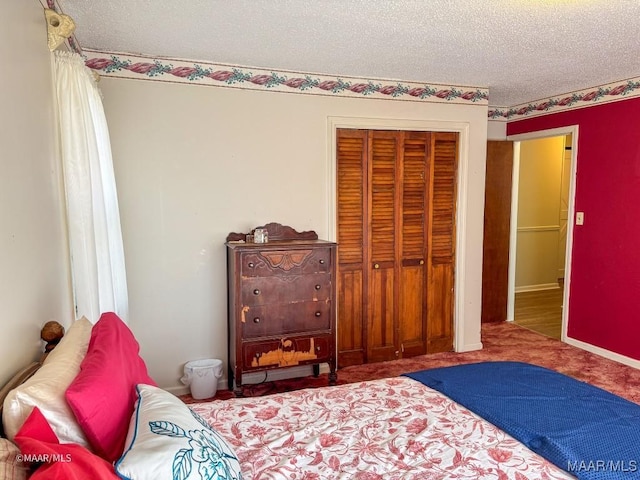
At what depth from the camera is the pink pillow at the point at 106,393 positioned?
3.77 feet

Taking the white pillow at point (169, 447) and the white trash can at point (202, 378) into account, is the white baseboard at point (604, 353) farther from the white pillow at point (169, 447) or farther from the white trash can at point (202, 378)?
the white pillow at point (169, 447)

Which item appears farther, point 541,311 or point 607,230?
point 541,311

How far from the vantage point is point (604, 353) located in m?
3.99

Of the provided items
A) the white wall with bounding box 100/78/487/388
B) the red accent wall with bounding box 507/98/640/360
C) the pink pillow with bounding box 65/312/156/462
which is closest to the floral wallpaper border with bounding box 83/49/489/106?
the white wall with bounding box 100/78/487/388

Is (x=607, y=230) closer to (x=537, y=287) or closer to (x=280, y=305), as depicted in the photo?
(x=537, y=287)

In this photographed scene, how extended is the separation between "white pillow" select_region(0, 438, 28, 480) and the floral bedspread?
24.5 inches

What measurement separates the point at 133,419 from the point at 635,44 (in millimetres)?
3417

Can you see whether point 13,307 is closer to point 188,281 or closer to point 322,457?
point 322,457

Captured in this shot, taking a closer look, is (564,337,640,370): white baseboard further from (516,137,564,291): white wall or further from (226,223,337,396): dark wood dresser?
(226,223,337,396): dark wood dresser

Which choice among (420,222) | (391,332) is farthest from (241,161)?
(391,332)

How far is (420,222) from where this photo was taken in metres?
3.96

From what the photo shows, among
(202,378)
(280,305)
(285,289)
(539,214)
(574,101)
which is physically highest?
(574,101)

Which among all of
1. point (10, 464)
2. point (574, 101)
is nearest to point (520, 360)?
point (574, 101)

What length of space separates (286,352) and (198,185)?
1352 millimetres
